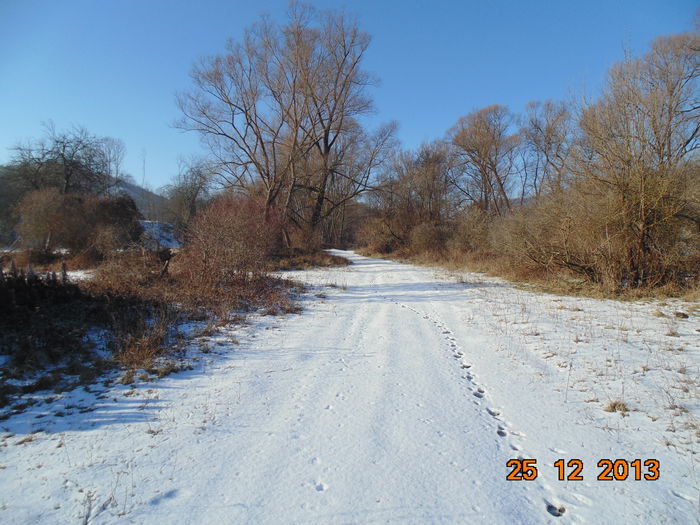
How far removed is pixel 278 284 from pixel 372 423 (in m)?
8.33

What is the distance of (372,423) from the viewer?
3.20 metres

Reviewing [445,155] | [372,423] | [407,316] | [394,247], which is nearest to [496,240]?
[407,316]

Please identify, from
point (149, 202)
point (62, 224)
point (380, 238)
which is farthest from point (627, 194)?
point (149, 202)

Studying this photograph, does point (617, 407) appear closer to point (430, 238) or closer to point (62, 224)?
point (62, 224)

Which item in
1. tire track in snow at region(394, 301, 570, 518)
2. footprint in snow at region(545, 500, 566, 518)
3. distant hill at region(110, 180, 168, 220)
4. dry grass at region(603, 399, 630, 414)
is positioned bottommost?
footprint in snow at region(545, 500, 566, 518)

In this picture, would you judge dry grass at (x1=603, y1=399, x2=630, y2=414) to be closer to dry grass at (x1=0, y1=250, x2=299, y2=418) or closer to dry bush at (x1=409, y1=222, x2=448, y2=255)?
dry grass at (x1=0, y1=250, x2=299, y2=418)
